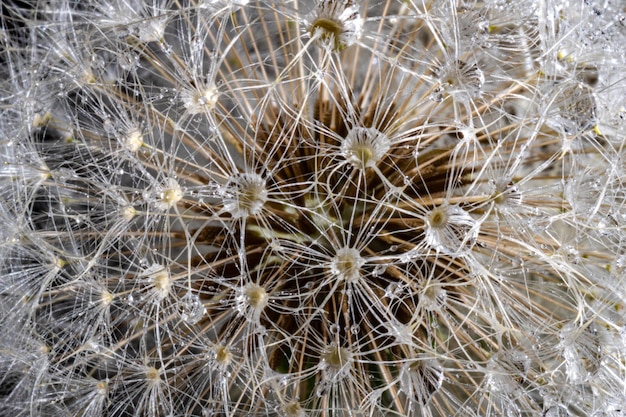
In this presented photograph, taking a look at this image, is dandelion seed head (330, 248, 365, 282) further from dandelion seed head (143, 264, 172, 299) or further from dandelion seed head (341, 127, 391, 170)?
dandelion seed head (143, 264, 172, 299)

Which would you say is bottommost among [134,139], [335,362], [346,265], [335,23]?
[335,362]

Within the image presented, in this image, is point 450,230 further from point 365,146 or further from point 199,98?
point 199,98

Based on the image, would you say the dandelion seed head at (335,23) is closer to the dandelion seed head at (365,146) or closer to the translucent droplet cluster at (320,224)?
the translucent droplet cluster at (320,224)

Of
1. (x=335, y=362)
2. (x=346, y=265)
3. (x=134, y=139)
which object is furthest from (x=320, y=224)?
(x=134, y=139)

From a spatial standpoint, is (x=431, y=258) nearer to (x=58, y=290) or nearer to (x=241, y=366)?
(x=241, y=366)

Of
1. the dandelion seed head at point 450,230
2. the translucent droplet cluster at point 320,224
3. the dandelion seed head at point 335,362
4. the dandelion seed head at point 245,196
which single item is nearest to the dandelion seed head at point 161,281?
the translucent droplet cluster at point 320,224

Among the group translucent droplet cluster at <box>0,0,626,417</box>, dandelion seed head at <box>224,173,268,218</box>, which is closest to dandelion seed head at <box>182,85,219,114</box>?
translucent droplet cluster at <box>0,0,626,417</box>

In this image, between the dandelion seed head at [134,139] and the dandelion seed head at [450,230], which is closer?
the dandelion seed head at [450,230]

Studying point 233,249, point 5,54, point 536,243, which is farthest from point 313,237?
point 5,54
